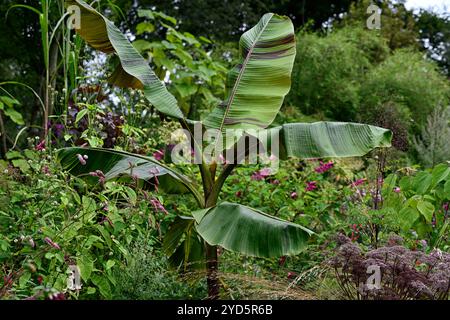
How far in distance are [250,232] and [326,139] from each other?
0.88m

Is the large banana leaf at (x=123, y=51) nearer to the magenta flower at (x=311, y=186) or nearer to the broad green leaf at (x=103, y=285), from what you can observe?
the broad green leaf at (x=103, y=285)

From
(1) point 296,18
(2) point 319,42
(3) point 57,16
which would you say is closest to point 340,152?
(2) point 319,42

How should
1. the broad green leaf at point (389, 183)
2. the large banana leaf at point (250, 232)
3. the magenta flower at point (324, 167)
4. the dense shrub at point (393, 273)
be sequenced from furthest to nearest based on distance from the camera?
the magenta flower at point (324, 167) < the broad green leaf at point (389, 183) < the large banana leaf at point (250, 232) < the dense shrub at point (393, 273)

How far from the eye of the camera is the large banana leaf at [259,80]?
13.3ft

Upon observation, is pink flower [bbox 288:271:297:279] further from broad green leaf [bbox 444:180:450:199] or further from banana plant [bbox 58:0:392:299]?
broad green leaf [bbox 444:180:450:199]

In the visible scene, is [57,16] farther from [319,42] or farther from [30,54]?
[319,42]

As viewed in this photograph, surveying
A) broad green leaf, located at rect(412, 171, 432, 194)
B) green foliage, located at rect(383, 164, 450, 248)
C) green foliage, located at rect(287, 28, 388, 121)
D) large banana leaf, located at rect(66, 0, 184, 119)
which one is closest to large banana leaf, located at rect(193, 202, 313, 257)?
large banana leaf, located at rect(66, 0, 184, 119)

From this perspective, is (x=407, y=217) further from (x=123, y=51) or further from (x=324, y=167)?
(x=123, y=51)

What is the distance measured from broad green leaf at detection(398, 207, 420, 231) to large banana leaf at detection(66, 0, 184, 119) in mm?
1607

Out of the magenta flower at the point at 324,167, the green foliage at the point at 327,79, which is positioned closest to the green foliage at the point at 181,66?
the magenta flower at the point at 324,167

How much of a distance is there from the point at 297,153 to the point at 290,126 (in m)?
0.23

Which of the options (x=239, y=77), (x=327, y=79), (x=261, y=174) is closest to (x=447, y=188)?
(x=239, y=77)

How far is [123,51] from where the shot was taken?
431cm
